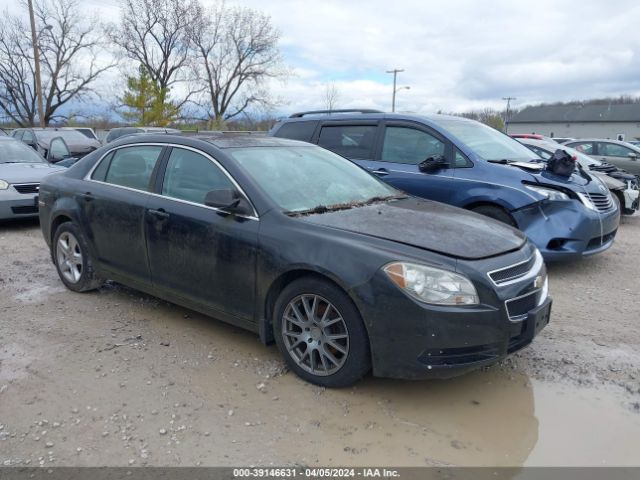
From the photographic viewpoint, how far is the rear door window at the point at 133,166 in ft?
14.8

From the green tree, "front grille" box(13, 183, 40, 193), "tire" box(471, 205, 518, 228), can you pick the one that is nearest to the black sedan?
"tire" box(471, 205, 518, 228)

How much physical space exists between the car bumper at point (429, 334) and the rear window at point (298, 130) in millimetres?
4818

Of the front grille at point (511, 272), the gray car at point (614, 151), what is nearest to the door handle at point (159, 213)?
the front grille at point (511, 272)

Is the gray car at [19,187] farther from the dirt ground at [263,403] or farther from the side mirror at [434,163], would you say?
the side mirror at [434,163]

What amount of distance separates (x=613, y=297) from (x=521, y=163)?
1.83 m

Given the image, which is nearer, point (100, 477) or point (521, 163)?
point (100, 477)

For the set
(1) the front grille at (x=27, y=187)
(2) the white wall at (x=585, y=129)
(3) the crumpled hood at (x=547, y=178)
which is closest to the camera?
(3) the crumpled hood at (x=547, y=178)

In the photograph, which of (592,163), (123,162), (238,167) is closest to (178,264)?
(238,167)

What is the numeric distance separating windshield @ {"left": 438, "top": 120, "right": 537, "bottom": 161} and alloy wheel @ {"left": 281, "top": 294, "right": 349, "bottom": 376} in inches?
149

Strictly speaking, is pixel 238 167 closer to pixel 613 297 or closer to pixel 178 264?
pixel 178 264

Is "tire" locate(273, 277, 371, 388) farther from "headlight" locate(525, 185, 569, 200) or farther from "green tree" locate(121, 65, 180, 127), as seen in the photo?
"green tree" locate(121, 65, 180, 127)

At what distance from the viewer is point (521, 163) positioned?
624cm

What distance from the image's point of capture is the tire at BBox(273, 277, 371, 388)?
3.19 metres

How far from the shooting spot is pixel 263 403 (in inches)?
129
